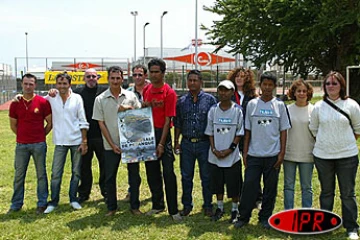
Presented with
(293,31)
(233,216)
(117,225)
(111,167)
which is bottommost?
A: (117,225)

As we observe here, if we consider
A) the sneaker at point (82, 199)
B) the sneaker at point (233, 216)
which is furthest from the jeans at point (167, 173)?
the sneaker at point (82, 199)

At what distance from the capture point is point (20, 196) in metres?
5.91

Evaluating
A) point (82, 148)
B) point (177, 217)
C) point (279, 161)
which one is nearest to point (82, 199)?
point (82, 148)

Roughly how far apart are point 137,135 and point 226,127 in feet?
3.67

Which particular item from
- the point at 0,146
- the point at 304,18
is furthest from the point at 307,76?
the point at 0,146

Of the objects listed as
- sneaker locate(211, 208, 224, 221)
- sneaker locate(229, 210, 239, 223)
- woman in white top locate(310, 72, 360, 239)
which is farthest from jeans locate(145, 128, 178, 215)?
woman in white top locate(310, 72, 360, 239)

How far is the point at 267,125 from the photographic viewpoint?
4914 mm

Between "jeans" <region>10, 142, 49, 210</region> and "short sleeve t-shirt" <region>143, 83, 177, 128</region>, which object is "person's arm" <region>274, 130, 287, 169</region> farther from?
"jeans" <region>10, 142, 49, 210</region>

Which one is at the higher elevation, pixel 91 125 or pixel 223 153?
pixel 91 125

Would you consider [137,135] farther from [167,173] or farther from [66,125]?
[66,125]

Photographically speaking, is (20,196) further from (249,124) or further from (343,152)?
(343,152)

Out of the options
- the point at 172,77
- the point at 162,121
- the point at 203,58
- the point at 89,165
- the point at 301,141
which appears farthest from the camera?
the point at 172,77

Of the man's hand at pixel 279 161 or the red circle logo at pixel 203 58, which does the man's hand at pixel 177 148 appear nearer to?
the man's hand at pixel 279 161

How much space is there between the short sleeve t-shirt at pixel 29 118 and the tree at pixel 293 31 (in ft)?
42.2
